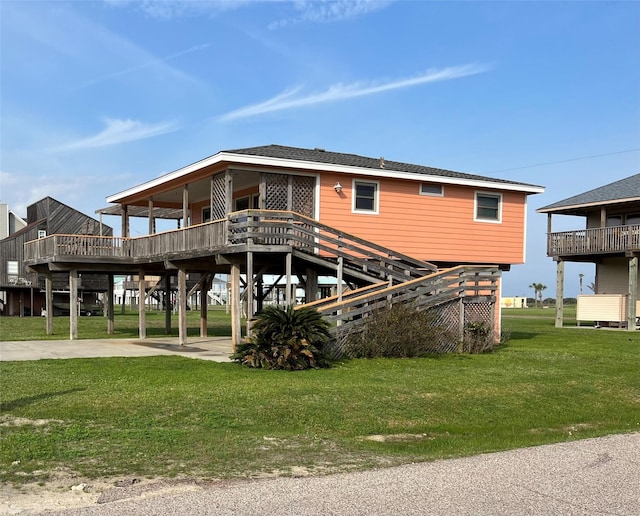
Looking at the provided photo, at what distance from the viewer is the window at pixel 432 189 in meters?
22.0

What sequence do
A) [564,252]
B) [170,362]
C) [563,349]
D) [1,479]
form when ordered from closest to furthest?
[1,479], [170,362], [563,349], [564,252]

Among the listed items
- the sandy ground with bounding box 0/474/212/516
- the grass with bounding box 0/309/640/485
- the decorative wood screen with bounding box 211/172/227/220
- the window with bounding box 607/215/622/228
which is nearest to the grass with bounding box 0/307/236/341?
the decorative wood screen with bounding box 211/172/227/220

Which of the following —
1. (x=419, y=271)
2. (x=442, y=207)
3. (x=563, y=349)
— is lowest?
(x=563, y=349)

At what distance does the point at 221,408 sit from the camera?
32.2ft

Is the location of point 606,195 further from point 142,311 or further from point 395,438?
point 395,438

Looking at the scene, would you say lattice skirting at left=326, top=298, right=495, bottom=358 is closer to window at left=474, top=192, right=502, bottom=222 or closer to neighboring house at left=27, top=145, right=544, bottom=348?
neighboring house at left=27, top=145, right=544, bottom=348

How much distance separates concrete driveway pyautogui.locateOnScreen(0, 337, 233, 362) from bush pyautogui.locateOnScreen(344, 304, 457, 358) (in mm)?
3066

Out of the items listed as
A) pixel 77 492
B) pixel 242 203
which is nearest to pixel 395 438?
pixel 77 492

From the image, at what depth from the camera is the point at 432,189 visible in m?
22.3

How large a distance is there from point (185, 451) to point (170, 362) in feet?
25.8

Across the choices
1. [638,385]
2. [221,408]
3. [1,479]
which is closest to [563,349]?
[638,385]

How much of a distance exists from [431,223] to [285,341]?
9453 mm

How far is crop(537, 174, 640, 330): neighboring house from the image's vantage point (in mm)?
31562

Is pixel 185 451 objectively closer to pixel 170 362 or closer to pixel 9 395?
pixel 9 395
